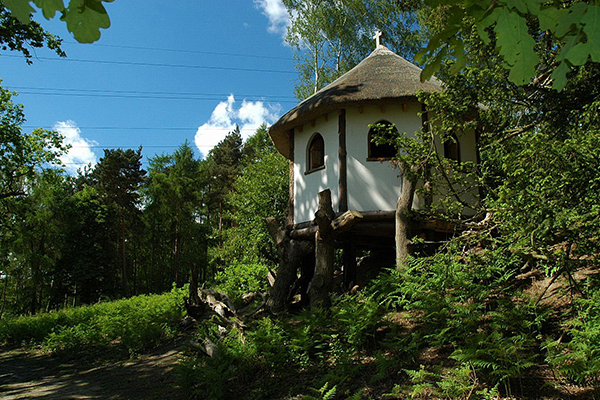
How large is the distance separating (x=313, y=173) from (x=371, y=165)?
1600mm

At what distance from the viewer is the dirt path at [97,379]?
8078 mm

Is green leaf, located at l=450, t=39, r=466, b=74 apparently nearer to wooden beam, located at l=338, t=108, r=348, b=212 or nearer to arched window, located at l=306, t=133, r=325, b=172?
wooden beam, located at l=338, t=108, r=348, b=212

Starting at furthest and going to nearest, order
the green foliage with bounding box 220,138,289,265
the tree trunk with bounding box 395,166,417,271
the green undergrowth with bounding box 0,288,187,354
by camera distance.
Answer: the green foliage with bounding box 220,138,289,265 < the green undergrowth with bounding box 0,288,187,354 < the tree trunk with bounding box 395,166,417,271

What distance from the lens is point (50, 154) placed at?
16.3 metres

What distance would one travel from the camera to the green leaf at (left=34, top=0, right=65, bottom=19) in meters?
1.53

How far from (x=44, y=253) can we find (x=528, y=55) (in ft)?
106

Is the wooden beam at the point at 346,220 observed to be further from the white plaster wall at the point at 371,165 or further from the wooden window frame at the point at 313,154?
the wooden window frame at the point at 313,154

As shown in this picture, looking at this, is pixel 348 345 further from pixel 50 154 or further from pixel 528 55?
pixel 50 154

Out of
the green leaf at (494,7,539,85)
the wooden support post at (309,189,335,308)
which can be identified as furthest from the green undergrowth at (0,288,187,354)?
the green leaf at (494,7,539,85)

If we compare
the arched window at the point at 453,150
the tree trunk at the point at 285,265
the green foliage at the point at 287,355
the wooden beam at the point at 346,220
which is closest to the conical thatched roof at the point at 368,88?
the arched window at the point at 453,150

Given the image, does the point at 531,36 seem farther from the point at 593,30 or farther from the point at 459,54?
the point at 459,54

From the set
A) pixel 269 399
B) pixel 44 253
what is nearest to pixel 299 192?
pixel 269 399

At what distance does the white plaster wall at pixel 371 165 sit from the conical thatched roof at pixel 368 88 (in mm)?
410

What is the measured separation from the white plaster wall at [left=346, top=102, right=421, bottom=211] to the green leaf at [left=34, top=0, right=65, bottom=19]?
26.7ft
